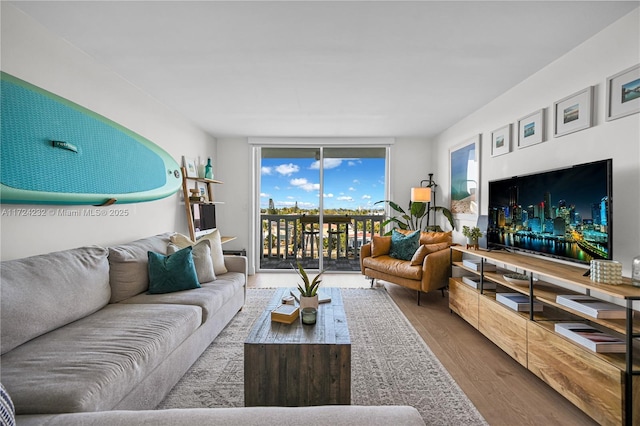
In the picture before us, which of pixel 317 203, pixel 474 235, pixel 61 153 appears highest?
pixel 61 153

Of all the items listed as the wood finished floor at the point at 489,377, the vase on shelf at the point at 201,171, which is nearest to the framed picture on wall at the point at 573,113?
the wood finished floor at the point at 489,377

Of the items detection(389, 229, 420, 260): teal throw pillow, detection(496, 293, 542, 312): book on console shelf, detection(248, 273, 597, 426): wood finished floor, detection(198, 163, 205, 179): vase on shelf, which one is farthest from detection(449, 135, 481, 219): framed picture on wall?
detection(198, 163, 205, 179): vase on shelf

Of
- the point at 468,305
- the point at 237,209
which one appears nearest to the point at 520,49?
the point at 468,305

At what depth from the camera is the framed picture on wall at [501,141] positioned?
9.95 ft

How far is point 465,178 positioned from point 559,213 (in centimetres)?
187

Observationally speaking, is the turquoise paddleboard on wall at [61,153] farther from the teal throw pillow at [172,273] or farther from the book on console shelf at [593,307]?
the book on console shelf at [593,307]

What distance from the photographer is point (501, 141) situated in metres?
3.16

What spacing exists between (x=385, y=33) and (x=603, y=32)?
1.42 m

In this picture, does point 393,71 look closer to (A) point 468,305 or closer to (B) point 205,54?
(B) point 205,54

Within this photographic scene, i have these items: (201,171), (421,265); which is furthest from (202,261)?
(421,265)

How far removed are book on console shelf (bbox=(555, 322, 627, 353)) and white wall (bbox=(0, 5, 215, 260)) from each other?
10.8ft

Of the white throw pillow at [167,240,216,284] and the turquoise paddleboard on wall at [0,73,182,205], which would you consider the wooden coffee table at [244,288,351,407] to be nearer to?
the white throw pillow at [167,240,216,284]

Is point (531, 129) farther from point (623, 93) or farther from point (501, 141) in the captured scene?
point (623, 93)

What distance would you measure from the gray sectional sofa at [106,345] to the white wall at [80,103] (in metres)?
0.25
